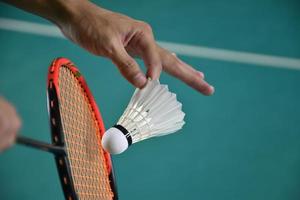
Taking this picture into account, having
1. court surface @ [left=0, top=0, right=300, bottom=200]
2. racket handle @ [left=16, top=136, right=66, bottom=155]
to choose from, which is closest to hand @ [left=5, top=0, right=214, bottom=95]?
racket handle @ [left=16, top=136, right=66, bottom=155]

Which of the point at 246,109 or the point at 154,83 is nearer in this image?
the point at 154,83

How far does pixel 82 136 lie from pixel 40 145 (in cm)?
26

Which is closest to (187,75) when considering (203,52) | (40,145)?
(40,145)

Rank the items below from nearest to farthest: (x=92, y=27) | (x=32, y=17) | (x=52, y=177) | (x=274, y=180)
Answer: (x=92, y=27)
(x=52, y=177)
(x=274, y=180)
(x=32, y=17)

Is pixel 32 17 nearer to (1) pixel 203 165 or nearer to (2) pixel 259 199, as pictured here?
(1) pixel 203 165

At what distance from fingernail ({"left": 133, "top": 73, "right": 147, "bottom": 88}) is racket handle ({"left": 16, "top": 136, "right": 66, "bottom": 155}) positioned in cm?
15

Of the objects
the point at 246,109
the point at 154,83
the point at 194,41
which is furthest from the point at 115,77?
the point at 154,83

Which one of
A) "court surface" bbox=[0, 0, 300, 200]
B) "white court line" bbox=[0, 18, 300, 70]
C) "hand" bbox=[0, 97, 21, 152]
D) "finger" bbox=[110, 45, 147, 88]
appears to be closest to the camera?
"hand" bbox=[0, 97, 21, 152]

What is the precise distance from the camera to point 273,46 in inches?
73.0

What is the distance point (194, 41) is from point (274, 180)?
496 mm

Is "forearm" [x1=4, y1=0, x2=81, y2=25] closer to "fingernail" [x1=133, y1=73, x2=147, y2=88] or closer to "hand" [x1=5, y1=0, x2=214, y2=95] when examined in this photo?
"hand" [x1=5, y1=0, x2=214, y2=95]

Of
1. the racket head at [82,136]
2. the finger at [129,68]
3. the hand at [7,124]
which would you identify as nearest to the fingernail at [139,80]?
the finger at [129,68]

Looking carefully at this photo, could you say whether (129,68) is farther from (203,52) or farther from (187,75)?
(203,52)

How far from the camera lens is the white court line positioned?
179cm
